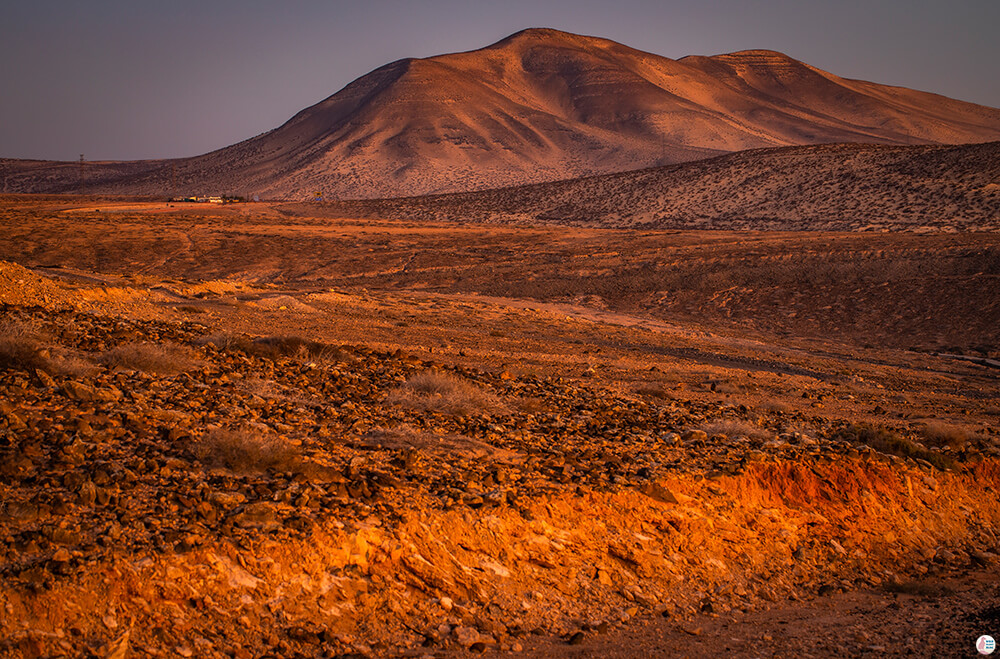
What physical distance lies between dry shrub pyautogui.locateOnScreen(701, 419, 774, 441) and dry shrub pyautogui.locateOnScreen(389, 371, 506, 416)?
232 centimetres

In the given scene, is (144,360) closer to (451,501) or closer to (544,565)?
(451,501)

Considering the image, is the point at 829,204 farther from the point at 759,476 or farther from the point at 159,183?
the point at 159,183

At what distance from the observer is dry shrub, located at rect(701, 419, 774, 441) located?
8.63 m

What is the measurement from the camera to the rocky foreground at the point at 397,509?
4.54 m

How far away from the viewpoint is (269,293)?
20641 mm

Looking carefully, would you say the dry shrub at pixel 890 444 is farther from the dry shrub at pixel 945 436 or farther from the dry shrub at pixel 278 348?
the dry shrub at pixel 278 348

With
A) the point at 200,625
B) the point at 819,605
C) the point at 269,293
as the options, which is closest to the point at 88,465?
the point at 200,625

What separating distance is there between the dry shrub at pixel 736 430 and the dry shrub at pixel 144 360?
577 centimetres

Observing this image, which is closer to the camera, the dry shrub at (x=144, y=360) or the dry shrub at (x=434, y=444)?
the dry shrub at (x=434, y=444)

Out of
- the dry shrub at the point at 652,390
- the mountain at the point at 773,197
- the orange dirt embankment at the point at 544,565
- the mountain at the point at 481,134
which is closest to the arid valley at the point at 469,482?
the orange dirt embankment at the point at 544,565

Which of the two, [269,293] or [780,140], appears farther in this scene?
[780,140]

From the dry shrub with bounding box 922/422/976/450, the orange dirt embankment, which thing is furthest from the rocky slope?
the dry shrub with bounding box 922/422/976/450

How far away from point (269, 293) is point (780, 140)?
6337 inches

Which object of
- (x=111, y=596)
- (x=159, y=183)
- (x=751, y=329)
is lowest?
(x=751, y=329)
